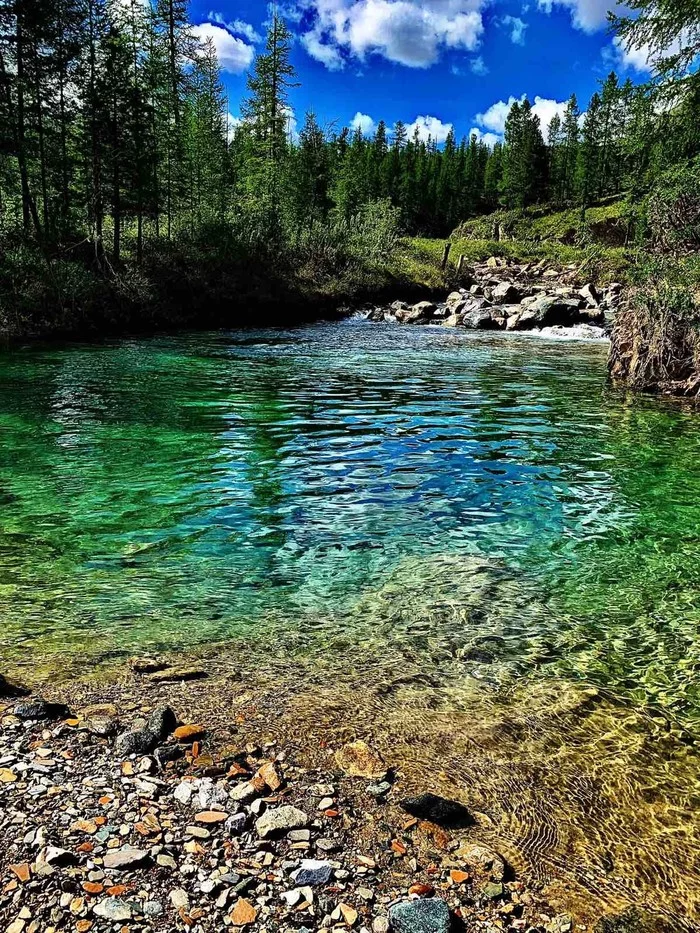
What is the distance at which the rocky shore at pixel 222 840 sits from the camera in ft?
7.75

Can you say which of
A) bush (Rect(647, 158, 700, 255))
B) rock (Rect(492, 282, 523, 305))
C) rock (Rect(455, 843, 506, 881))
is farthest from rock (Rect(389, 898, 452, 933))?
rock (Rect(492, 282, 523, 305))

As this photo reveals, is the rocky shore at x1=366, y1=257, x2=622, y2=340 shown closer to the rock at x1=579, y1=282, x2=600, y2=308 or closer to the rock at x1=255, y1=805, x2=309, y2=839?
the rock at x1=579, y1=282, x2=600, y2=308

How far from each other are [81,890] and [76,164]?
3647cm

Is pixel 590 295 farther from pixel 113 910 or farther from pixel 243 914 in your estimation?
pixel 113 910

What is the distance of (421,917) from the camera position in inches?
93.6

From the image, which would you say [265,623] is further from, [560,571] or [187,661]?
[560,571]

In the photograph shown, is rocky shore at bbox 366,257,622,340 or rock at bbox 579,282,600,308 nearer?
rocky shore at bbox 366,257,622,340

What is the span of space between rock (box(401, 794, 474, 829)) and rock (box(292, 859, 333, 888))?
58 centimetres

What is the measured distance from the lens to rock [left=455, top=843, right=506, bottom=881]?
2686 millimetres

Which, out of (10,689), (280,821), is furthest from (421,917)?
(10,689)

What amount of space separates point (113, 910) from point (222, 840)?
1.73 feet

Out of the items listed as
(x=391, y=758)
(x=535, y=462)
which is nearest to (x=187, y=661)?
(x=391, y=758)

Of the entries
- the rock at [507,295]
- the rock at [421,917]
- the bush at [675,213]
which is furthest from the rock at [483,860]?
the rock at [507,295]

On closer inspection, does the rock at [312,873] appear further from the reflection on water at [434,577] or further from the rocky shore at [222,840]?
the reflection on water at [434,577]
